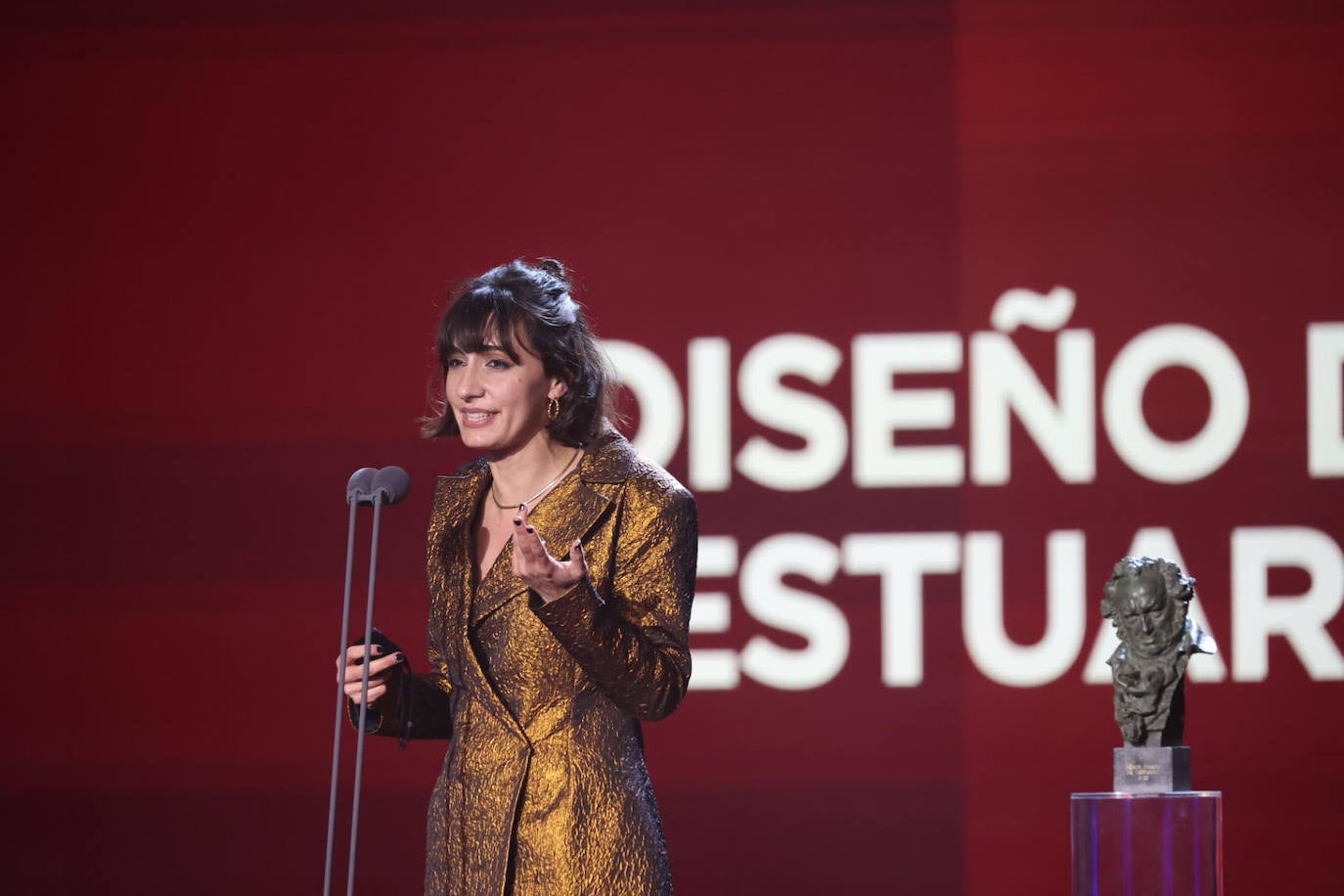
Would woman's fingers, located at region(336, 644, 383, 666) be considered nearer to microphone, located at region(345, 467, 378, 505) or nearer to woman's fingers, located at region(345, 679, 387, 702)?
woman's fingers, located at region(345, 679, 387, 702)

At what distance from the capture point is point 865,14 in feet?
13.5

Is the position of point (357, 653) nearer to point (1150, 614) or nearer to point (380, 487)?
point (380, 487)

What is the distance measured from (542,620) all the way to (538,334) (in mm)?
409

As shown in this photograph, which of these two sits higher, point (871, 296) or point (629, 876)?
point (871, 296)

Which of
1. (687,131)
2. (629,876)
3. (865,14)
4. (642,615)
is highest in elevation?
(865,14)

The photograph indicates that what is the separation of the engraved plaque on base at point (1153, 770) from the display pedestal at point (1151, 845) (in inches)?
3.7

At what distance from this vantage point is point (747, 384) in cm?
410

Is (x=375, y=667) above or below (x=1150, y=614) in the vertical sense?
below

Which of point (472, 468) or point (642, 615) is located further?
point (472, 468)

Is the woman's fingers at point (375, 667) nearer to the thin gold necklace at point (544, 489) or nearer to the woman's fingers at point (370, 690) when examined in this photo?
the woman's fingers at point (370, 690)

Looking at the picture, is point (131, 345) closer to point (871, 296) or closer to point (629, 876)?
point (871, 296)

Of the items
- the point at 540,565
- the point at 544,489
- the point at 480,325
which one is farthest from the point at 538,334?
the point at 540,565

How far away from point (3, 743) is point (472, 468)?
266 centimetres

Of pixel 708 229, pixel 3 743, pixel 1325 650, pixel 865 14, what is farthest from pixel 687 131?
pixel 3 743
